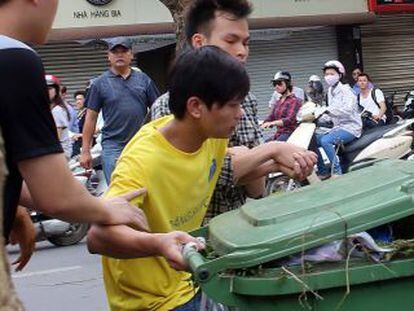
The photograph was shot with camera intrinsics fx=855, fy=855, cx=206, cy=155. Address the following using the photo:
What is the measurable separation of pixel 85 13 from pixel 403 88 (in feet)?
26.5

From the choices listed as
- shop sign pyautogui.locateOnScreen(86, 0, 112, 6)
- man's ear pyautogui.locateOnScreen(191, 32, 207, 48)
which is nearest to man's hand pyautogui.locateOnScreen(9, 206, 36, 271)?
man's ear pyautogui.locateOnScreen(191, 32, 207, 48)

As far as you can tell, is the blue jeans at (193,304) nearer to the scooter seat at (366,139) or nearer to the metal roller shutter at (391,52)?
the scooter seat at (366,139)

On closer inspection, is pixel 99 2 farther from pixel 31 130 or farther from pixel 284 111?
pixel 31 130

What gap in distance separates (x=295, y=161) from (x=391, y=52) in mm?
17643

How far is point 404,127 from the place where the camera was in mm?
9953

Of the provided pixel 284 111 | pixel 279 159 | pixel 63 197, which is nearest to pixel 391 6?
pixel 284 111

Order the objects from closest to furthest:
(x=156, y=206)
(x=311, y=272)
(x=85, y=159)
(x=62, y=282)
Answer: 1. (x=311, y=272)
2. (x=156, y=206)
3. (x=62, y=282)
4. (x=85, y=159)

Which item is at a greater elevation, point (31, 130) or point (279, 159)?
point (31, 130)

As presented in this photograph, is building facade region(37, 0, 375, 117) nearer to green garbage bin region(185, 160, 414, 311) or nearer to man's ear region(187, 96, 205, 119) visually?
man's ear region(187, 96, 205, 119)

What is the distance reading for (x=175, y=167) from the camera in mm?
2648

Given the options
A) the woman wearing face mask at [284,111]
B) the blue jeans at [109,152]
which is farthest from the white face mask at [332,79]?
the blue jeans at [109,152]

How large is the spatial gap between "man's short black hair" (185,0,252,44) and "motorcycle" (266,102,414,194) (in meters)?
5.69

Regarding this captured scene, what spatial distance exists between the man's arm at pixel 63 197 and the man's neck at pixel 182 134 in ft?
1.55

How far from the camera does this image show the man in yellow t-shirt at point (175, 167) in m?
2.59
